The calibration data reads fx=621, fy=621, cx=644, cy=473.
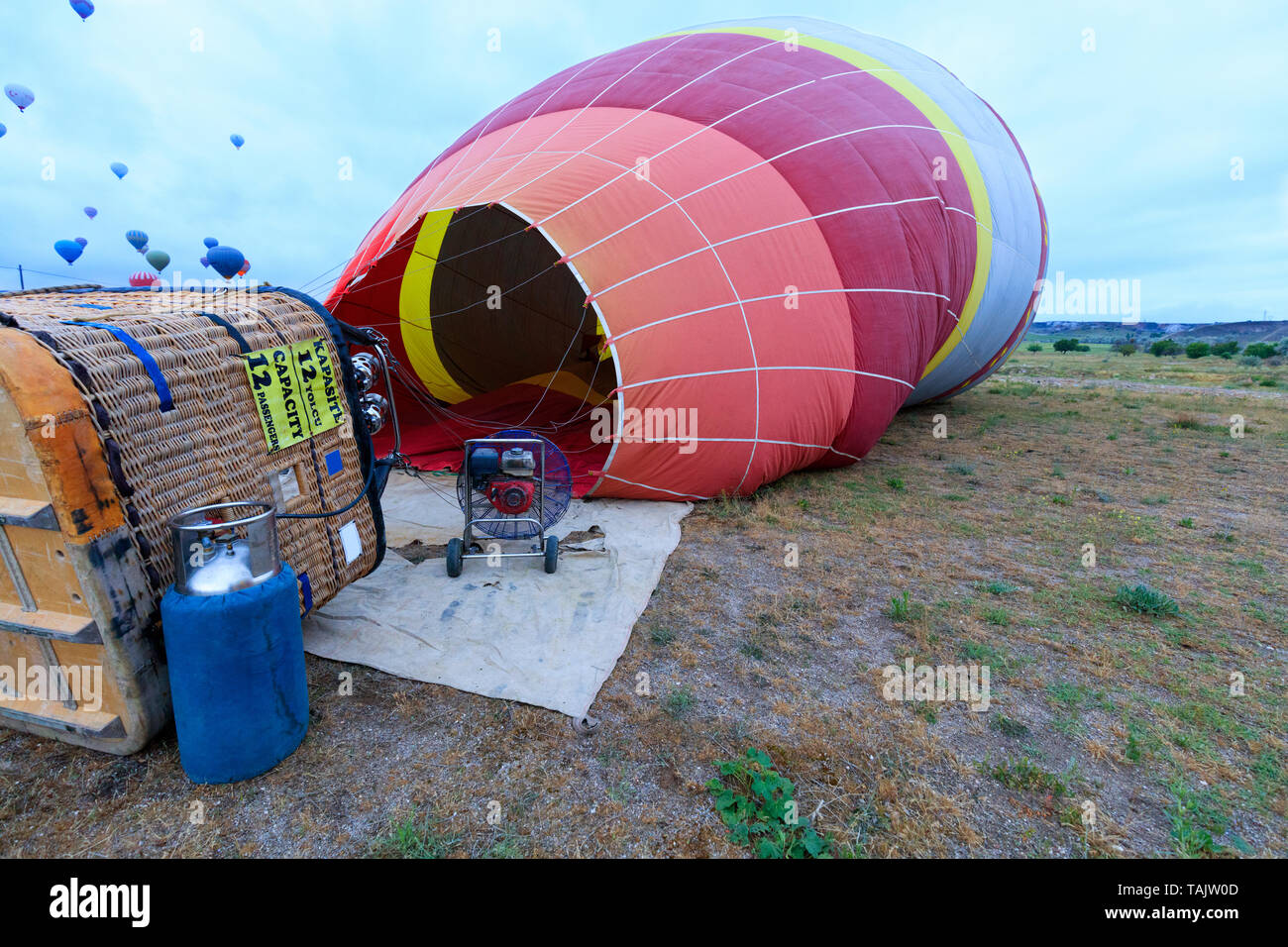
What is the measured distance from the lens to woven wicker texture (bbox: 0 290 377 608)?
2059 millimetres

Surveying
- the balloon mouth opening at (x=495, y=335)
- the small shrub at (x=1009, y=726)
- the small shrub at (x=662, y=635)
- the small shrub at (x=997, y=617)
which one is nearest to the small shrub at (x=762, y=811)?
the small shrub at (x=662, y=635)

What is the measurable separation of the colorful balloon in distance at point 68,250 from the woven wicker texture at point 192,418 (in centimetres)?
1644

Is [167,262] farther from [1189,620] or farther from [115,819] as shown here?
[1189,620]

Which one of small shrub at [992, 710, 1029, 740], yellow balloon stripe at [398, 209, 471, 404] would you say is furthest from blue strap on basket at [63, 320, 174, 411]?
yellow balloon stripe at [398, 209, 471, 404]

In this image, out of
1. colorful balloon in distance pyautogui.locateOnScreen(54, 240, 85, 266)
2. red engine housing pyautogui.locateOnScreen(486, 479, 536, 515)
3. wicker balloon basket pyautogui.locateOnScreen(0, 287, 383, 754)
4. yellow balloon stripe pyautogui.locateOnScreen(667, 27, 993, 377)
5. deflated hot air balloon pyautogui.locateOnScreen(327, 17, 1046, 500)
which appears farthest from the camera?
colorful balloon in distance pyautogui.locateOnScreen(54, 240, 85, 266)

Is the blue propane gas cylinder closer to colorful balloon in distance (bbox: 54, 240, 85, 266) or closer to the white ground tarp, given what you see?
the white ground tarp

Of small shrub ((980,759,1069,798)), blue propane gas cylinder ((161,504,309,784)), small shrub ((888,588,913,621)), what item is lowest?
small shrub ((980,759,1069,798))

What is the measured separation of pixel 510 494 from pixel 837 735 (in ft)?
7.31

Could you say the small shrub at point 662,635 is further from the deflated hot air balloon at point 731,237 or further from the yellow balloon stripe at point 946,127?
the yellow balloon stripe at point 946,127

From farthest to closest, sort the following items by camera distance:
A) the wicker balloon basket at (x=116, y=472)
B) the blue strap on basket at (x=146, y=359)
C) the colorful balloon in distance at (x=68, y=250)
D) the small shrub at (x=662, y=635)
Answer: the colorful balloon in distance at (x=68, y=250) < the small shrub at (x=662, y=635) < the blue strap on basket at (x=146, y=359) < the wicker balloon basket at (x=116, y=472)

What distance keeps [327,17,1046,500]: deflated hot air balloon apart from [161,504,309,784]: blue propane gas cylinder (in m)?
2.93

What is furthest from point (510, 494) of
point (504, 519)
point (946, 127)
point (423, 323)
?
point (946, 127)

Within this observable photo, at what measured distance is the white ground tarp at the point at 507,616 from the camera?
2.87 meters

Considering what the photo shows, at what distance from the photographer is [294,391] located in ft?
9.13
